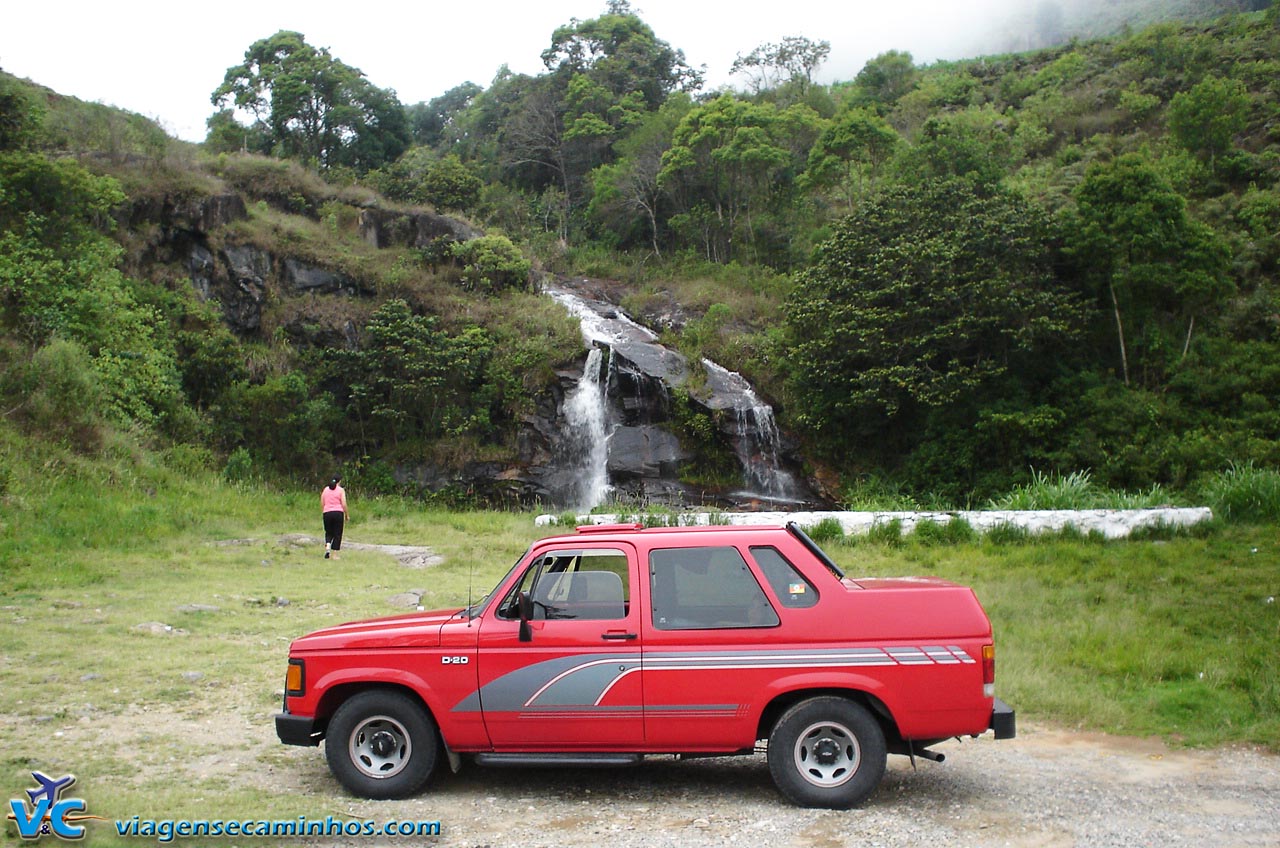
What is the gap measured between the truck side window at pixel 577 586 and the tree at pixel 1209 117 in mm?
32680

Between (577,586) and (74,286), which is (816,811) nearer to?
(577,586)

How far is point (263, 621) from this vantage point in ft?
37.7

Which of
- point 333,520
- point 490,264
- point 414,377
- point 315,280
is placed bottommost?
point 333,520

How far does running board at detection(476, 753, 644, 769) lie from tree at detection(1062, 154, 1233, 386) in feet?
77.4

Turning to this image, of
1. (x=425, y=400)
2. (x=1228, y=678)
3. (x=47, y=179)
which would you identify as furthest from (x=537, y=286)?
(x=1228, y=678)

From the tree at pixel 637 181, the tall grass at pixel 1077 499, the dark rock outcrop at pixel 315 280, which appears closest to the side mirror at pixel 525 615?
the tall grass at pixel 1077 499

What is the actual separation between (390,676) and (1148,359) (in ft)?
82.7

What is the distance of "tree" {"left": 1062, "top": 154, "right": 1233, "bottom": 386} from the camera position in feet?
81.7

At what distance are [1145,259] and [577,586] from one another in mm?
23859

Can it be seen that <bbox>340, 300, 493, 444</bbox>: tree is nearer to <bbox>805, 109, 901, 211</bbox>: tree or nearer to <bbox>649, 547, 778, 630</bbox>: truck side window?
<bbox>805, 109, 901, 211</bbox>: tree

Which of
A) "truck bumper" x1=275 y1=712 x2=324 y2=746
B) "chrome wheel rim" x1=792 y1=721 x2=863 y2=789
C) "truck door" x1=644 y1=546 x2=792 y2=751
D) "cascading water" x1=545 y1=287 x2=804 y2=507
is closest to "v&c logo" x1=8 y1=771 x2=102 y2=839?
"truck bumper" x1=275 y1=712 x2=324 y2=746

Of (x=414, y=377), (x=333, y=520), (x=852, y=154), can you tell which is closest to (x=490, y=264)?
(x=414, y=377)

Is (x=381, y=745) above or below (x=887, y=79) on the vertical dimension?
below

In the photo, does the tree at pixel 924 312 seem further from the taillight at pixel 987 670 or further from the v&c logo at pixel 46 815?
the v&c logo at pixel 46 815
